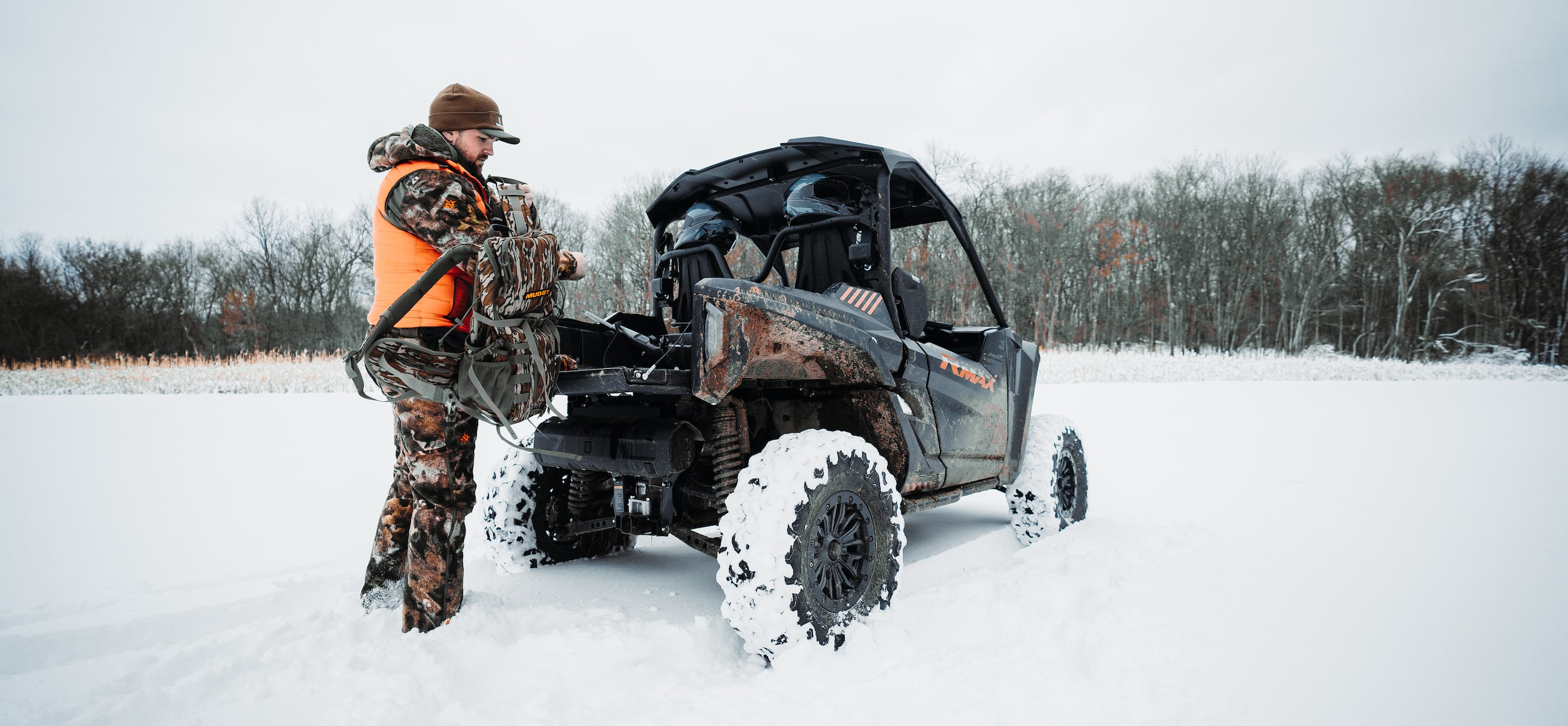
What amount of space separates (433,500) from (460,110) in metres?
1.50

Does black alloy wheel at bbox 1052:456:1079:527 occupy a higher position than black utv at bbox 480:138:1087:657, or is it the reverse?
black utv at bbox 480:138:1087:657

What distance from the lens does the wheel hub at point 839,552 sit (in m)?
2.72

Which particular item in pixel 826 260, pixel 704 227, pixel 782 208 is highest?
pixel 782 208

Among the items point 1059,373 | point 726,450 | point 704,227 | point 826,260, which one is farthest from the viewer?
point 1059,373

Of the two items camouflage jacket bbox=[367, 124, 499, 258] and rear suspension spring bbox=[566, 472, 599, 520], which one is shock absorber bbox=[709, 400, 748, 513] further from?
camouflage jacket bbox=[367, 124, 499, 258]

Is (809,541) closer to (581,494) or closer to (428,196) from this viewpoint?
(581,494)

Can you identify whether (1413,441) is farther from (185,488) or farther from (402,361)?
(185,488)

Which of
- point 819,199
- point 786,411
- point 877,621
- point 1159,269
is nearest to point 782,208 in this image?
point 819,199

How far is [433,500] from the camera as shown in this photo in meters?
2.78

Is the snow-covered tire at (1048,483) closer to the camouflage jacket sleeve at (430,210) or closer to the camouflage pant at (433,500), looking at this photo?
the camouflage pant at (433,500)

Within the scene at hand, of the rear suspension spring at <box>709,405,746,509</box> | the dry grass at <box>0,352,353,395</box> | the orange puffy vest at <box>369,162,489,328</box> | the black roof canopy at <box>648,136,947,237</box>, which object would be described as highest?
the black roof canopy at <box>648,136,947,237</box>

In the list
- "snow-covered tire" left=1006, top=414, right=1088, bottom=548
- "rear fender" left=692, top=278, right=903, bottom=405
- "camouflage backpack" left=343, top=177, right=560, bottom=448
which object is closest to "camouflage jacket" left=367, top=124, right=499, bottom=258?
"camouflage backpack" left=343, top=177, right=560, bottom=448

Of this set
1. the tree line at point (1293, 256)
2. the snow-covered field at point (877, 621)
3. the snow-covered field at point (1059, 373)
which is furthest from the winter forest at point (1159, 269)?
the snow-covered field at point (877, 621)

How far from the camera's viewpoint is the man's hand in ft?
9.36
